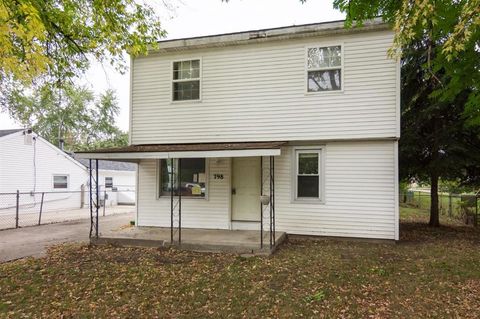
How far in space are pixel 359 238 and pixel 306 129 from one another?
3163 millimetres

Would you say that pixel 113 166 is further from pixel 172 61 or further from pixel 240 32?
pixel 240 32

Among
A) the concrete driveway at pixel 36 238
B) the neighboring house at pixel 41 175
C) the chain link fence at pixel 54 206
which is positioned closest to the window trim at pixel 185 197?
the concrete driveway at pixel 36 238

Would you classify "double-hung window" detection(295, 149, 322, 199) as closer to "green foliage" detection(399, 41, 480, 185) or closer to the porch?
the porch

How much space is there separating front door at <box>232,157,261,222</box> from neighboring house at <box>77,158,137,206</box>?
1399 cm

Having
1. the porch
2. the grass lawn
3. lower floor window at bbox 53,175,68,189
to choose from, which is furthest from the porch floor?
lower floor window at bbox 53,175,68,189

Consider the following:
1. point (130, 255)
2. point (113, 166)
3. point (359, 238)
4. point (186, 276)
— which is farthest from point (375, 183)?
point (113, 166)

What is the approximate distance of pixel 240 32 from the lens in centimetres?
892

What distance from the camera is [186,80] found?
9.49m

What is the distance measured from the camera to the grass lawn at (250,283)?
4.37m

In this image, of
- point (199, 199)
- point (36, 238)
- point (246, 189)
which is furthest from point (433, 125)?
point (36, 238)

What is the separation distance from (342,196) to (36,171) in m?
17.1

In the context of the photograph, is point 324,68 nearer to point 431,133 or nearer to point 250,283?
point 431,133

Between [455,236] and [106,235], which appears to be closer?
[106,235]

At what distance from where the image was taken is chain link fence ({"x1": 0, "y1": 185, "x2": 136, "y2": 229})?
14.4 m
